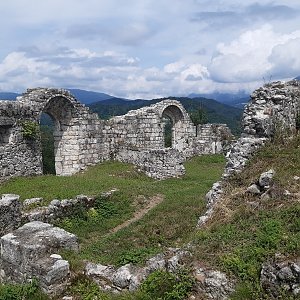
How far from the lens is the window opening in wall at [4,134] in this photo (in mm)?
18453

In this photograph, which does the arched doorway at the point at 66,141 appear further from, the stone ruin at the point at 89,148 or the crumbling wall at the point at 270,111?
the crumbling wall at the point at 270,111

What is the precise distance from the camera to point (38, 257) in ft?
26.0

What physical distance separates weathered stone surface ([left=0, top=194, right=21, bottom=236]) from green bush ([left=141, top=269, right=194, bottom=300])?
19.2 ft

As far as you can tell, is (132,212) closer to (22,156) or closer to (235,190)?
(235,190)

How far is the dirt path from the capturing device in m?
12.4

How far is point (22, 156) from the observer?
18906 mm

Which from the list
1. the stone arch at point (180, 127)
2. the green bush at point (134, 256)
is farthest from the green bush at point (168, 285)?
the stone arch at point (180, 127)

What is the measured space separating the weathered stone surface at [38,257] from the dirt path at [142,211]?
351 centimetres

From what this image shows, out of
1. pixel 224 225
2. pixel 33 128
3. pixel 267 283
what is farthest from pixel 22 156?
pixel 267 283

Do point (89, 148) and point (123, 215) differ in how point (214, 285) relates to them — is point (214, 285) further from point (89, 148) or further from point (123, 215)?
point (89, 148)

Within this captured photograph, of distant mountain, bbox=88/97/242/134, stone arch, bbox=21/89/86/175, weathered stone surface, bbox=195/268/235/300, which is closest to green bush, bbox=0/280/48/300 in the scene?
weathered stone surface, bbox=195/268/235/300

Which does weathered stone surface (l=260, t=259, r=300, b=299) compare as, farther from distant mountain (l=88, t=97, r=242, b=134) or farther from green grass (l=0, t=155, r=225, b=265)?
distant mountain (l=88, t=97, r=242, b=134)

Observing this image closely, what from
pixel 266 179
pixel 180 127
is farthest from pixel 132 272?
pixel 180 127

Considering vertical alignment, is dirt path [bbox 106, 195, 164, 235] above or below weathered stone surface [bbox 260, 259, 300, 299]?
below
